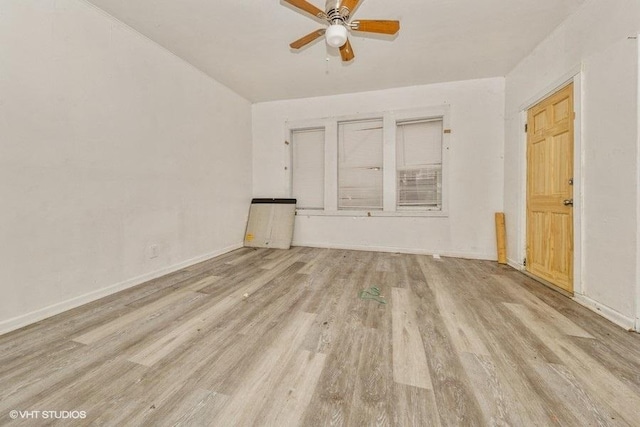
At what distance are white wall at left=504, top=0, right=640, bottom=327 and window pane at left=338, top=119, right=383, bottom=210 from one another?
2.46 m

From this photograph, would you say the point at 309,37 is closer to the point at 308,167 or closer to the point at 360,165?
the point at 360,165

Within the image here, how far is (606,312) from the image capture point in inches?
81.0

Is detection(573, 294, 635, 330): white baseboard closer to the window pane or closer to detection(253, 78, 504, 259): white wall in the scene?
detection(253, 78, 504, 259): white wall

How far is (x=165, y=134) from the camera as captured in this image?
316cm

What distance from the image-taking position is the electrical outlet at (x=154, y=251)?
300 cm

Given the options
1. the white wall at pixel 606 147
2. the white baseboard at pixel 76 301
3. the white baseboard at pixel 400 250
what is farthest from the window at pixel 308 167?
the white wall at pixel 606 147

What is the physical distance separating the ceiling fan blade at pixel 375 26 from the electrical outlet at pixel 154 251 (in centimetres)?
321

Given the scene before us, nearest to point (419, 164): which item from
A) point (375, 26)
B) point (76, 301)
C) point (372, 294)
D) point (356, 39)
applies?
point (356, 39)

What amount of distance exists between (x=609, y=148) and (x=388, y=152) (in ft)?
8.77

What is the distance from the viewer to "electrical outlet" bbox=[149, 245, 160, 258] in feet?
9.86

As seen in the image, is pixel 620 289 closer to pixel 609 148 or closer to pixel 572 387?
pixel 609 148

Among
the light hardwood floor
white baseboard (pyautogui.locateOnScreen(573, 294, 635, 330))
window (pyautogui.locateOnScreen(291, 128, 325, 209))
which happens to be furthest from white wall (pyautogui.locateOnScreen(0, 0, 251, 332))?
white baseboard (pyautogui.locateOnScreen(573, 294, 635, 330))

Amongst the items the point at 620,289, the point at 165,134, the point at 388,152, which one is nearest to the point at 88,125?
the point at 165,134

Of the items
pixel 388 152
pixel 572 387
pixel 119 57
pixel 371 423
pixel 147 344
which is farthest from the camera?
pixel 388 152
